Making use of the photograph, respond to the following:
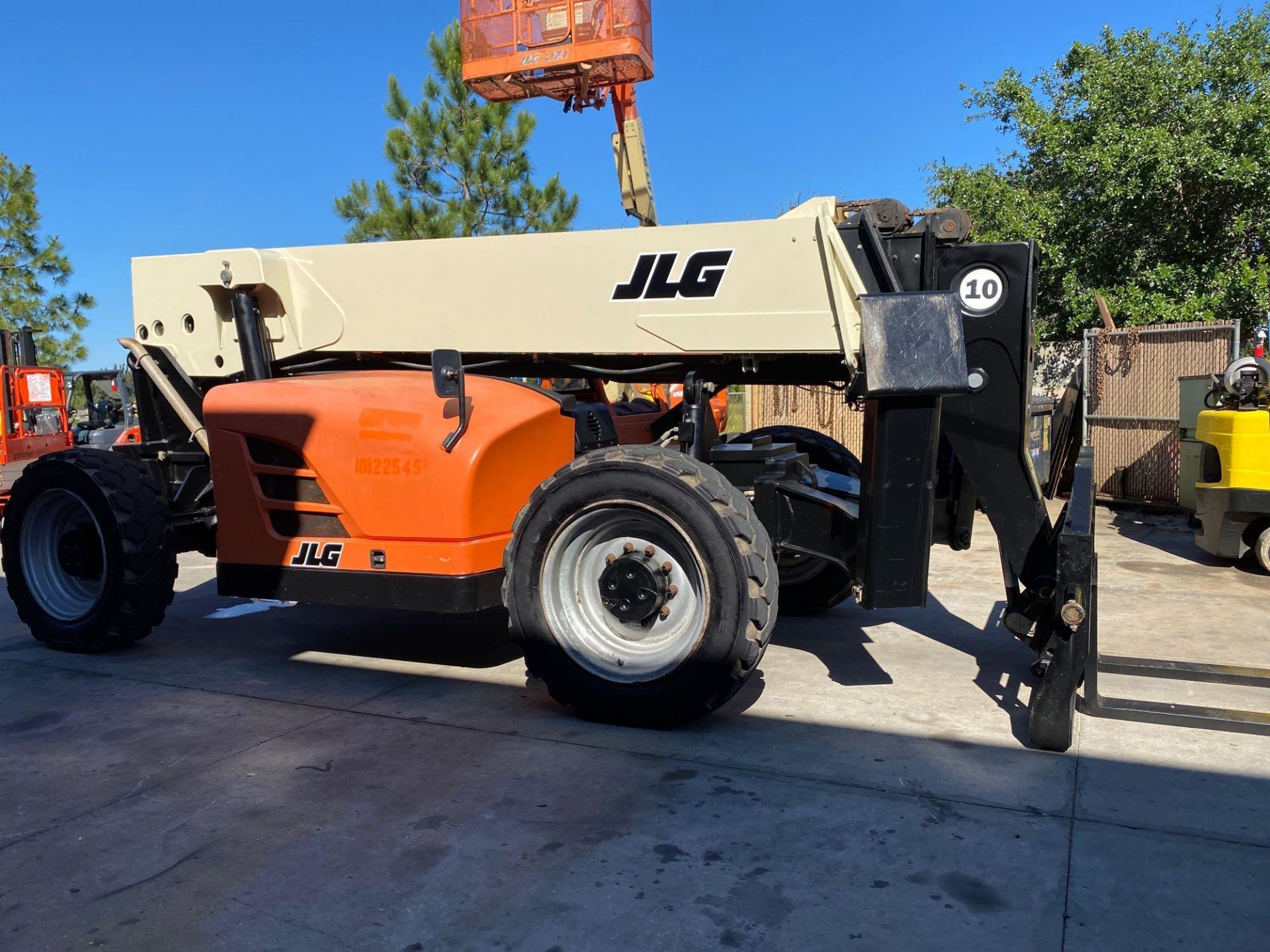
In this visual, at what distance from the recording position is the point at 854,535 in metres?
5.05

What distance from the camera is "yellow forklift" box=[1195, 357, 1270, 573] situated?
845 cm

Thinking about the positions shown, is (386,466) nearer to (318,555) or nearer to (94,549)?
(318,555)

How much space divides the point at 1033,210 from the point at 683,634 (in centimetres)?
1513

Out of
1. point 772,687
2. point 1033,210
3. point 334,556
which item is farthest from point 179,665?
point 1033,210

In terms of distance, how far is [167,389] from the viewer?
21.1ft

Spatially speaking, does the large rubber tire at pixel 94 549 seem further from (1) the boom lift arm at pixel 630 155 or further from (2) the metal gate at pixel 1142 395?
(2) the metal gate at pixel 1142 395

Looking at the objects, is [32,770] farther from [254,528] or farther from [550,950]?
[550,950]

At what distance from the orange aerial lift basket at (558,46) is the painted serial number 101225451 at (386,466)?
29.5 feet

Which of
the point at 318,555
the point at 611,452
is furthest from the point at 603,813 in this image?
the point at 318,555

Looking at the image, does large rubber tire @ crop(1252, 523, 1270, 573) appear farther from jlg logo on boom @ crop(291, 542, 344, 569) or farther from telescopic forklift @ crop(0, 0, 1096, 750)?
jlg logo on boom @ crop(291, 542, 344, 569)

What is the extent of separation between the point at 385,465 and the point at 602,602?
1.28m

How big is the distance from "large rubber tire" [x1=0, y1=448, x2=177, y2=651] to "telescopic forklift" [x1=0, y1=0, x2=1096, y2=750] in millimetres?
21

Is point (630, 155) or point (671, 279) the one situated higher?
point (630, 155)

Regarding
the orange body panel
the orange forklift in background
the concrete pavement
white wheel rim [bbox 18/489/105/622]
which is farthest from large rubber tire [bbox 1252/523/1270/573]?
the orange forklift in background
